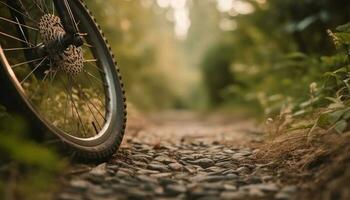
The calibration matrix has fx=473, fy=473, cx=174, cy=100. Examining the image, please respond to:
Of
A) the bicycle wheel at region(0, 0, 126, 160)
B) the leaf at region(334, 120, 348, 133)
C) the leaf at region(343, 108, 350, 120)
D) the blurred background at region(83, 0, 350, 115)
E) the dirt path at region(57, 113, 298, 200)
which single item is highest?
the blurred background at region(83, 0, 350, 115)

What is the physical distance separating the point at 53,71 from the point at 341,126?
1479 mm

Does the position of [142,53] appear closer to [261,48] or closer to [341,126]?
[261,48]

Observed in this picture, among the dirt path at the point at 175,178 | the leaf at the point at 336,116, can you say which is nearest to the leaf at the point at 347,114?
the leaf at the point at 336,116

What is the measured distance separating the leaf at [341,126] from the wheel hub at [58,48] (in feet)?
4.63

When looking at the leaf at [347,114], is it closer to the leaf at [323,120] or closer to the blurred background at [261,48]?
the leaf at [323,120]

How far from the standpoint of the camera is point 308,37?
660 centimetres

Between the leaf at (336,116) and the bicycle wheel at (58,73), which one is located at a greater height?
the bicycle wheel at (58,73)

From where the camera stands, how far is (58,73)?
9.13 ft

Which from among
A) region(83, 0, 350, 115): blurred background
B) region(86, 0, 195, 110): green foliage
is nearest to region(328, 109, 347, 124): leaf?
region(83, 0, 350, 115): blurred background

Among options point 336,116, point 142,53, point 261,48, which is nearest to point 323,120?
point 336,116

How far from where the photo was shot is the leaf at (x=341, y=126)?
2155mm

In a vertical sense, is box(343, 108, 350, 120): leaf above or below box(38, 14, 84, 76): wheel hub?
below

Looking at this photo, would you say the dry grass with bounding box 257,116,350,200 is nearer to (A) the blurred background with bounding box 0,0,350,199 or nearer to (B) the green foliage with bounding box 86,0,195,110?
(A) the blurred background with bounding box 0,0,350,199

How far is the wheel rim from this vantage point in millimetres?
2494
